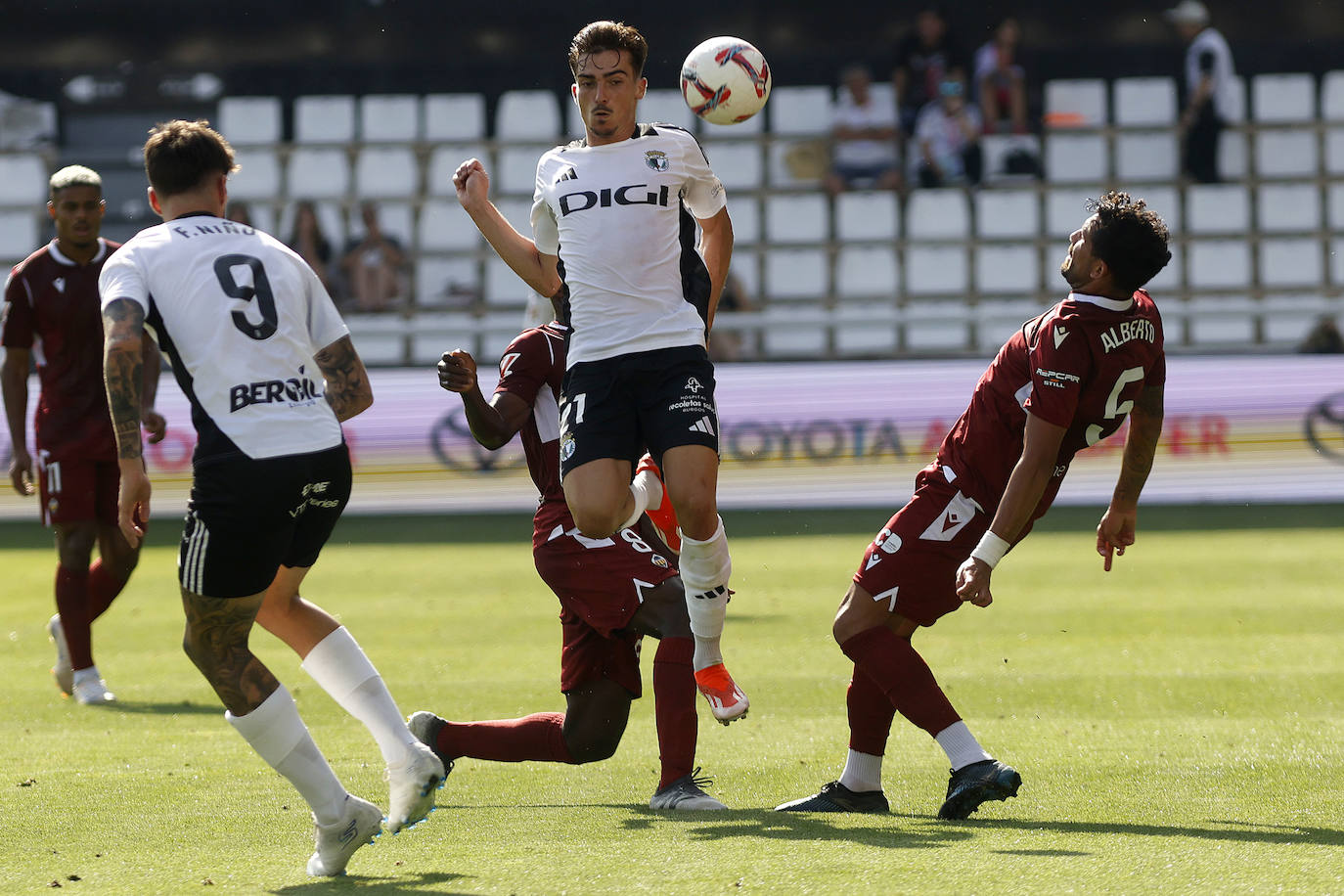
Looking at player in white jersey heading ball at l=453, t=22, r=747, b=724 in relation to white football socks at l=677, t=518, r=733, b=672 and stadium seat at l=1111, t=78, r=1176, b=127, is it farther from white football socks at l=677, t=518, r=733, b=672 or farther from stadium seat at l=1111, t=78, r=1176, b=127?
stadium seat at l=1111, t=78, r=1176, b=127

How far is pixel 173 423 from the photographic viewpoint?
14.3 meters

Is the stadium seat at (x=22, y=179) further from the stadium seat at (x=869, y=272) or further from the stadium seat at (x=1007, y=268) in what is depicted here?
the stadium seat at (x=1007, y=268)

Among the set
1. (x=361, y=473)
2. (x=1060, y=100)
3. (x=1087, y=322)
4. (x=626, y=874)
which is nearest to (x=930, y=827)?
(x=626, y=874)

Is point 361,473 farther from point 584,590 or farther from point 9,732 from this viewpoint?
point 584,590

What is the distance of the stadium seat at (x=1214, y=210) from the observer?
761 inches

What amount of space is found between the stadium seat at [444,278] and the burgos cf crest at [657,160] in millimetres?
14398

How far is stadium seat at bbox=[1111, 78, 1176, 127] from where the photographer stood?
20016mm

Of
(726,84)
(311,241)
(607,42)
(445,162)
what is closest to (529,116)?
(445,162)

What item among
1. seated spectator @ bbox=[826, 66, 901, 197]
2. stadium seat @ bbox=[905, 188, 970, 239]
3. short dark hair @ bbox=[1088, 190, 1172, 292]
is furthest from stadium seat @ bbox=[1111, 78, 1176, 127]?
short dark hair @ bbox=[1088, 190, 1172, 292]

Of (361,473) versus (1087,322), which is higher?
(1087,322)

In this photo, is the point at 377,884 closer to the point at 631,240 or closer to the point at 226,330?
the point at 226,330

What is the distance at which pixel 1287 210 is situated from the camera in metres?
19.5

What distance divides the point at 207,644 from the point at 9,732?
2618 millimetres

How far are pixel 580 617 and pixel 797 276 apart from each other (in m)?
14.5
